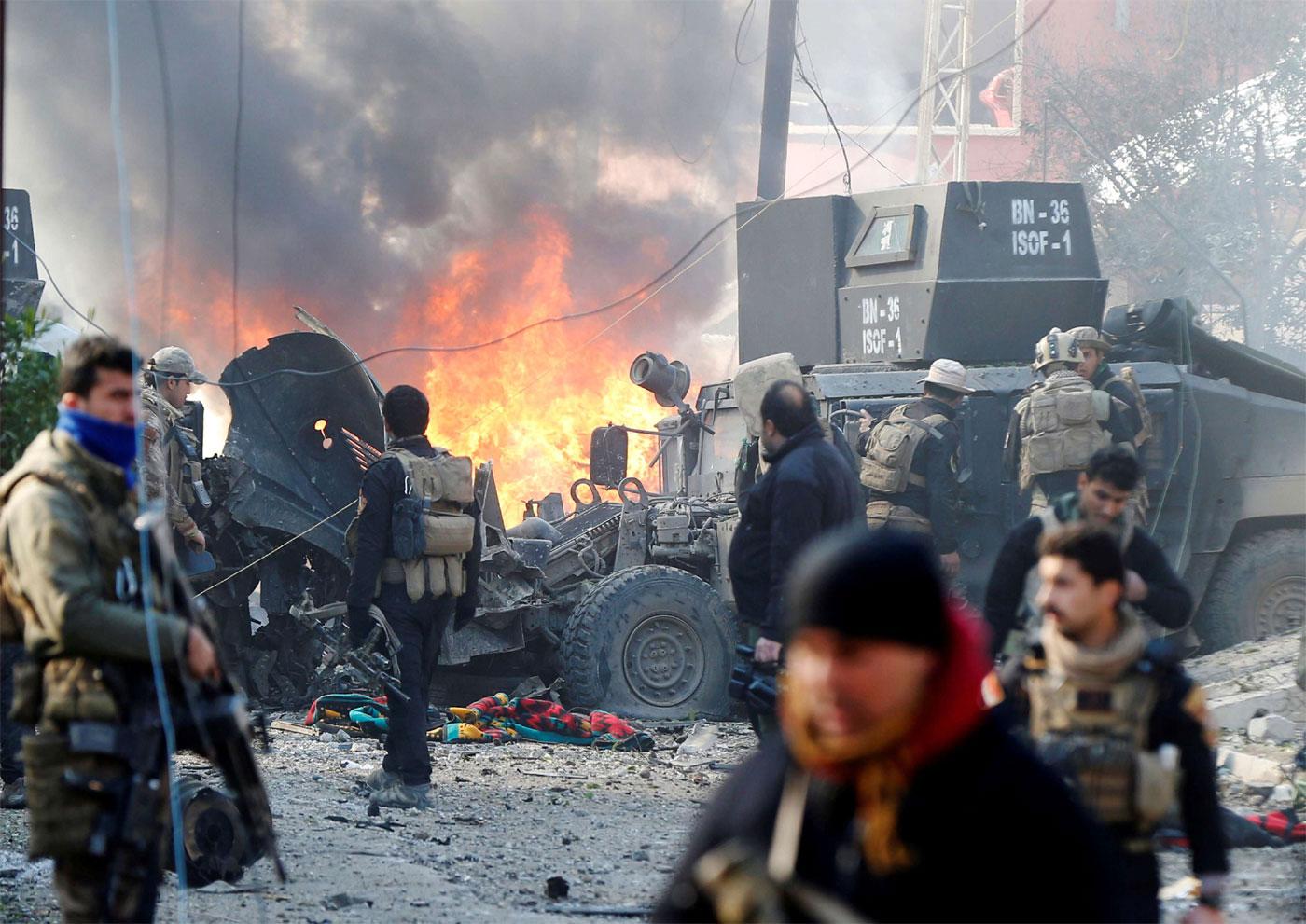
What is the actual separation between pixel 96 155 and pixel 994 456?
10547 mm

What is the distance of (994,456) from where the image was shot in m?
10.0

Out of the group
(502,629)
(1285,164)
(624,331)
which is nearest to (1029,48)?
(1285,164)

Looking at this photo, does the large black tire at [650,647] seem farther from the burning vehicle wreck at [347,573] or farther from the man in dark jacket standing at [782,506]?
the man in dark jacket standing at [782,506]

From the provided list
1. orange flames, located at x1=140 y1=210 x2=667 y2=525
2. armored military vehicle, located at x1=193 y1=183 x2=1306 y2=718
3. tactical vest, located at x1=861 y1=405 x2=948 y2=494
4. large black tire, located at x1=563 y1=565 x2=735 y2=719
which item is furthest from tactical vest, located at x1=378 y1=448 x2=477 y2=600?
orange flames, located at x1=140 y1=210 x2=667 y2=525

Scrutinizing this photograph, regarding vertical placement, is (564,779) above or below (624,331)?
below

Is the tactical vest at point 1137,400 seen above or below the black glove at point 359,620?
above

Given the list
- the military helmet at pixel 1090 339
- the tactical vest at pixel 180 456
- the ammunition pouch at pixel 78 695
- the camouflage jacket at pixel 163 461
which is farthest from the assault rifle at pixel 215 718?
the military helmet at pixel 1090 339

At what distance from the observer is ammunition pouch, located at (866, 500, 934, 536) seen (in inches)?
354

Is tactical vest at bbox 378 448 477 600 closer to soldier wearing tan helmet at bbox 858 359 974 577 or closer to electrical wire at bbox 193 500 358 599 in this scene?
soldier wearing tan helmet at bbox 858 359 974 577

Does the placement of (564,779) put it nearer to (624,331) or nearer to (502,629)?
(502,629)

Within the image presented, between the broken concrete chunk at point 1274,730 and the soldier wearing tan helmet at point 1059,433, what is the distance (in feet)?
4.62

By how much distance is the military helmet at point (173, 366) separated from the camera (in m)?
8.75

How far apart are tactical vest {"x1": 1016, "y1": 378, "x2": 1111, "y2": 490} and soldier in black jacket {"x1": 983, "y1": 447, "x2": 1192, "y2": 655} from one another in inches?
153

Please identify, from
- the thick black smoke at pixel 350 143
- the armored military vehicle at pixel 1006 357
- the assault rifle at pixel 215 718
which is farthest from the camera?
the thick black smoke at pixel 350 143
